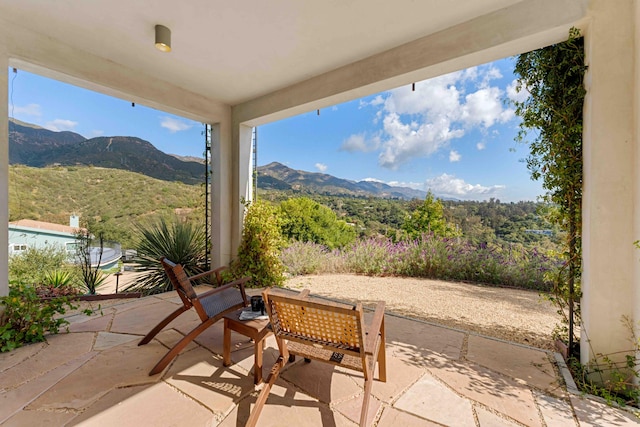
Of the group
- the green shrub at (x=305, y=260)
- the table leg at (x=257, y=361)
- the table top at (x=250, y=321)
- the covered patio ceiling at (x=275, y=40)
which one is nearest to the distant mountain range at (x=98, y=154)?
the covered patio ceiling at (x=275, y=40)

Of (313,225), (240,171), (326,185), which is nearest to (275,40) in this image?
(240,171)

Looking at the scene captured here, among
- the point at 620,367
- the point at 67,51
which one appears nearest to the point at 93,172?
the point at 67,51

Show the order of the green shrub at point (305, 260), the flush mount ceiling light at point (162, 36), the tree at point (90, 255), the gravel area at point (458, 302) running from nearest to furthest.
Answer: the flush mount ceiling light at point (162, 36) < the gravel area at point (458, 302) < the tree at point (90, 255) < the green shrub at point (305, 260)

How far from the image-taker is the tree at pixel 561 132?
2.19 metres

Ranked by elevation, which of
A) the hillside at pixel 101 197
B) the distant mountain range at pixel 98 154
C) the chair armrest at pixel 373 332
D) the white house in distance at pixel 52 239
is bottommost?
the chair armrest at pixel 373 332

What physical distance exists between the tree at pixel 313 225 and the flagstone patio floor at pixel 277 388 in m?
5.56

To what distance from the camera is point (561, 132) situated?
7.33 feet

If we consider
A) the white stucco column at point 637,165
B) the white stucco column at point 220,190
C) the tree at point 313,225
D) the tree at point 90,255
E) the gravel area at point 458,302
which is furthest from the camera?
the tree at point 313,225

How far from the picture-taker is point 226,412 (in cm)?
162

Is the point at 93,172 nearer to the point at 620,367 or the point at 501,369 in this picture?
the point at 501,369

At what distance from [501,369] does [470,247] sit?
4050mm

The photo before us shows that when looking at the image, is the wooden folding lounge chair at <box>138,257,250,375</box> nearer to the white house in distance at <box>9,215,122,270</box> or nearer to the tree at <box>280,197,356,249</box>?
the white house in distance at <box>9,215,122,270</box>

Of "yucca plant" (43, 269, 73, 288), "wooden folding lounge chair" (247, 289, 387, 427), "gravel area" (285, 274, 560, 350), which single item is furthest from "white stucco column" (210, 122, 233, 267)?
"wooden folding lounge chair" (247, 289, 387, 427)

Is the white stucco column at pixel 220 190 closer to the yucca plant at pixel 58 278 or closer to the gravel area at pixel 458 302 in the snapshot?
the gravel area at pixel 458 302
